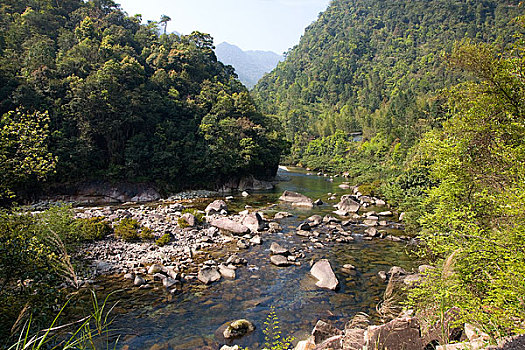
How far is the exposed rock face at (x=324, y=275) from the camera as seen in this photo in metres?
11.8

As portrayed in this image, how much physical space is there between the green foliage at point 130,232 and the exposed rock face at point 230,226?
4551 millimetres

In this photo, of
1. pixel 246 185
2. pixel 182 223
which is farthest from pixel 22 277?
pixel 246 185

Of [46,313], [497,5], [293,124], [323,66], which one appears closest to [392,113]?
[293,124]

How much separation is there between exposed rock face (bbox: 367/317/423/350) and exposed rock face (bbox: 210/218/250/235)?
13.2m

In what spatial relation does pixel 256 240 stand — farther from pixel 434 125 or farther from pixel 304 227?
pixel 434 125

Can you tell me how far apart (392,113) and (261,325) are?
66.0m

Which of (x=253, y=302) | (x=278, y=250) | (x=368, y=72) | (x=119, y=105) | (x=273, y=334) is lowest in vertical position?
(x=253, y=302)

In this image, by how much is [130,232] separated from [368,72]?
134m

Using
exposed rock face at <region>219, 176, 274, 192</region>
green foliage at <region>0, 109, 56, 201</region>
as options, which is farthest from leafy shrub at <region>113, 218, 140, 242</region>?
exposed rock face at <region>219, 176, 274, 192</region>

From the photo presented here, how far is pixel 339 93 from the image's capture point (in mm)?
121125

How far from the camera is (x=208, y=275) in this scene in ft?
40.2

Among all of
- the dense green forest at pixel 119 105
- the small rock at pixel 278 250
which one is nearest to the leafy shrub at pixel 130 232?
the small rock at pixel 278 250

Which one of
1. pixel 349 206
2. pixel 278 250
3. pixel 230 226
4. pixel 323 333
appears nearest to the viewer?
pixel 323 333

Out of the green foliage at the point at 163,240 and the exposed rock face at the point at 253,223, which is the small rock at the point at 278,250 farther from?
the green foliage at the point at 163,240
